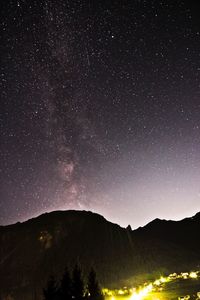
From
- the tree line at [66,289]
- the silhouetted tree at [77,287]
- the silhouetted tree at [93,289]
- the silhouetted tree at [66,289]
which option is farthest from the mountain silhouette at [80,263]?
the silhouetted tree at [66,289]

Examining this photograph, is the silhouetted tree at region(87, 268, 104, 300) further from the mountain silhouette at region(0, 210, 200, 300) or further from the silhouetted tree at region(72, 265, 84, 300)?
the mountain silhouette at region(0, 210, 200, 300)

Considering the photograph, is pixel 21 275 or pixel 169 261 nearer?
pixel 21 275

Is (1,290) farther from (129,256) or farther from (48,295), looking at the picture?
(48,295)

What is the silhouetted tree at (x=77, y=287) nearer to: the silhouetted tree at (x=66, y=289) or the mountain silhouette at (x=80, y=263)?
the silhouetted tree at (x=66, y=289)

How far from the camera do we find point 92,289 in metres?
54.0

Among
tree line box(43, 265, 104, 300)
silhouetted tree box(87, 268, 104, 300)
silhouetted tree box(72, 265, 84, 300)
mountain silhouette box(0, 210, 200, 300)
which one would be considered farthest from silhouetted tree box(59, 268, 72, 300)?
mountain silhouette box(0, 210, 200, 300)

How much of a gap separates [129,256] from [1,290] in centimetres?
7944

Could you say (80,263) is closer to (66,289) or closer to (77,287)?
(77,287)

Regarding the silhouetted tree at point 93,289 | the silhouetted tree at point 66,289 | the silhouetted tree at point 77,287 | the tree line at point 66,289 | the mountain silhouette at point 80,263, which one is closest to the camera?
the tree line at point 66,289

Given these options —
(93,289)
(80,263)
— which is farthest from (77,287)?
(80,263)

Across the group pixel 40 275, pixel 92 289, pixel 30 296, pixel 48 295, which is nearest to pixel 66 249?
pixel 40 275

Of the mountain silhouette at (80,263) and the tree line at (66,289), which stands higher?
the mountain silhouette at (80,263)

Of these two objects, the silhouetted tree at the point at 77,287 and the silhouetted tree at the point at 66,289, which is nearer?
the silhouetted tree at the point at 66,289

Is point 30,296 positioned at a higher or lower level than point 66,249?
lower
